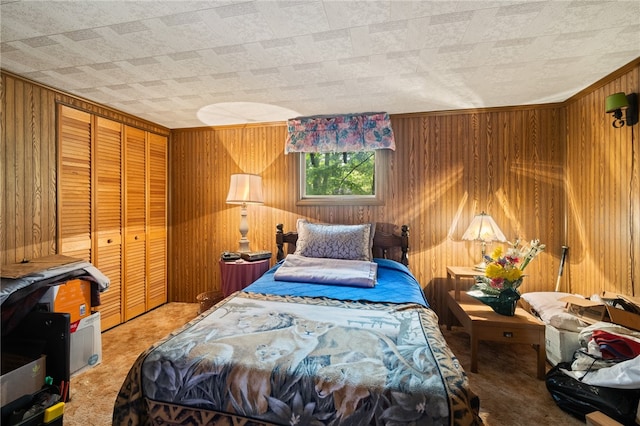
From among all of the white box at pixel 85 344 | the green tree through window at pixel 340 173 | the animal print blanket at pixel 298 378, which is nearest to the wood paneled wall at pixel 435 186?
the green tree through window at pixel 340 173

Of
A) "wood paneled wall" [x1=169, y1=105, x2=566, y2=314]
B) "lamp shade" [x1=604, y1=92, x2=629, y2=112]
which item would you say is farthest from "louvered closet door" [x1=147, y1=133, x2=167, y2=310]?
"lamp shade" [x1=604, y1=92, x2=629, y2=112]

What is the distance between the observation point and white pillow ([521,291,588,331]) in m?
2.08

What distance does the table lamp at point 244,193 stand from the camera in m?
3.08

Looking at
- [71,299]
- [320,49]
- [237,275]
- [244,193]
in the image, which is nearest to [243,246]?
[237,275]

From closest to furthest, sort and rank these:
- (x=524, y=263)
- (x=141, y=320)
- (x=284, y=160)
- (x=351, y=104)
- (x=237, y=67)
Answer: (x=237, y=67)
(x=524, y=263)
(x=351, y=104)
(x=141, y=320)
(x=284, y=160)

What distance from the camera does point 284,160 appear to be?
3396mm

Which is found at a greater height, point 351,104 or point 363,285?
point 351,104

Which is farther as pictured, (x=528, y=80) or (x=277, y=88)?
(x=277, y=88)

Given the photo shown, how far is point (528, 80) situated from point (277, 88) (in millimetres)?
2060

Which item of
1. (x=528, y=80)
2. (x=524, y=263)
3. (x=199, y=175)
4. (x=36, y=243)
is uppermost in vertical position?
(x=528, y=80)

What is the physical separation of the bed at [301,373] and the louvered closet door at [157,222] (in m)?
2.30

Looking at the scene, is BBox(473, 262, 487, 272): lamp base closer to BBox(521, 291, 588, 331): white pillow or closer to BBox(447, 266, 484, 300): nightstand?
BBox(447, 266, 484, 300): nightstand

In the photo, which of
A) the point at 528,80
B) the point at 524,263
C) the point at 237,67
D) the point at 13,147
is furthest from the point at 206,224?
the point at 528,80

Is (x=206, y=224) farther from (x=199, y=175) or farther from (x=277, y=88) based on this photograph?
(x=277, y=88)
